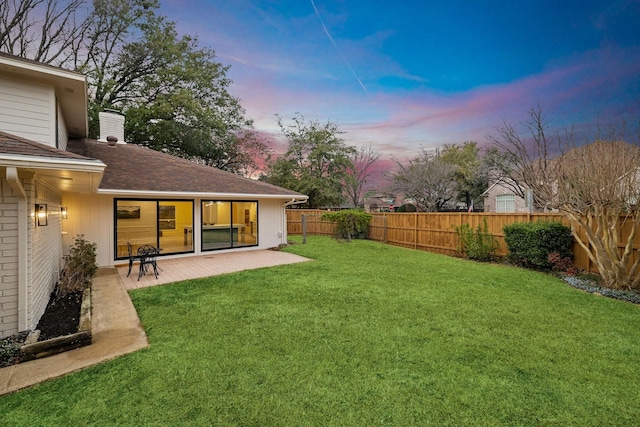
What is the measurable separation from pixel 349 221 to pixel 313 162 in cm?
1229

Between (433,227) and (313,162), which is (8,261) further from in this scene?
(313,162)

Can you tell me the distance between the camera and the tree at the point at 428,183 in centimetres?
2548

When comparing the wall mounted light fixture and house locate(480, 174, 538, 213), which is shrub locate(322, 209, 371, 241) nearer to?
the wall mounted light fixture

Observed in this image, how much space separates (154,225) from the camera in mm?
9594

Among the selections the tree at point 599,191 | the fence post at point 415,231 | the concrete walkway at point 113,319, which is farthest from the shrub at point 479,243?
the concrete walkway at point 113,319

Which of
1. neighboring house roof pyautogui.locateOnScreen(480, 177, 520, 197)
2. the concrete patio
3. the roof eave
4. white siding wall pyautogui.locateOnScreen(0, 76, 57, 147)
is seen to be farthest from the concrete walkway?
neighboring house roof pyautogui.locateOnScreen(480, 177, 520, 197)

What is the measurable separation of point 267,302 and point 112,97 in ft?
66.1

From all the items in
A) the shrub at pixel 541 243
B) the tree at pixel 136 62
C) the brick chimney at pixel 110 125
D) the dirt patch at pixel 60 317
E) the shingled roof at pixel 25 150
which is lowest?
the dirt patch at pixel 60 317

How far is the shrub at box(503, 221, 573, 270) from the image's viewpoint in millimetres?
8141

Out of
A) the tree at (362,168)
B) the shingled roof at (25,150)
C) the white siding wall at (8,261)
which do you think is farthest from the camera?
the tree at (362,168)

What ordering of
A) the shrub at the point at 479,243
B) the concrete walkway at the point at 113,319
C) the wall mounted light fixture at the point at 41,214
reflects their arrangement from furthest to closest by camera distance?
1. the shrub at the point at 479,243
2. the wall mounted light fixture at the point at 41,214
3. the concrete walkway at the point at 113,319

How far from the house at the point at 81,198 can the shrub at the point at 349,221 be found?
3.06 m

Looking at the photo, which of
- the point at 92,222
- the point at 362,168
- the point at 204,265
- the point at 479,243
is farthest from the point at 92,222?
the point at 362,168

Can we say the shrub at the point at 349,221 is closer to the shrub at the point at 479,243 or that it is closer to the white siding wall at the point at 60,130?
the shrub at the point at 479,243
